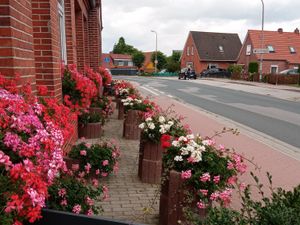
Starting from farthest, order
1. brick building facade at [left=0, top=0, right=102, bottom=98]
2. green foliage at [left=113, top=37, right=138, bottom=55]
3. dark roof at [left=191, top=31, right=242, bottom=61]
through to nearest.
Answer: green foliage at [left=113, top=37, right=138, bottom=55] → dark roof at [left=191, top=31, right=242, bottom=61] → brick building facade at [left=0, top=0, right=102, bottom=98]

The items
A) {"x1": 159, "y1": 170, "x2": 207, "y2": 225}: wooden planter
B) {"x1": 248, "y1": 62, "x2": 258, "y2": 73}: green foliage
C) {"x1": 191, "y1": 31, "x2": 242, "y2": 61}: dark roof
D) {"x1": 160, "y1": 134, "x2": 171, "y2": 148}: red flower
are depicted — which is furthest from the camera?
{"x1": 191, "y1": 31, "x2": 242, "y2": 61}: dark roof

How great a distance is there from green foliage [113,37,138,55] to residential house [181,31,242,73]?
42799mm

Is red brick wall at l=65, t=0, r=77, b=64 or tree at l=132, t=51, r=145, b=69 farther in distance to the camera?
tree at l=132, t=51, r=145, b=69

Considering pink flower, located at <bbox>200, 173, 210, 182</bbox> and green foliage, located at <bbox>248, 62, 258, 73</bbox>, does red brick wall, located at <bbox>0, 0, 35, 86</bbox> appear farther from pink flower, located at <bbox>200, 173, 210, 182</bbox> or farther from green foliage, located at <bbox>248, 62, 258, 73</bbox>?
green foliage, located at <bbox>248, 62, 258, 73</bbox>

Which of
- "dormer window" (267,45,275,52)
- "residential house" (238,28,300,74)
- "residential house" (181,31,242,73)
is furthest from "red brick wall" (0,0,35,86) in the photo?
"residential house" (181,31,242,73)

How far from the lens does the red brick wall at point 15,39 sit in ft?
8.73

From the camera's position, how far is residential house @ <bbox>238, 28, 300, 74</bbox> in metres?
44.7

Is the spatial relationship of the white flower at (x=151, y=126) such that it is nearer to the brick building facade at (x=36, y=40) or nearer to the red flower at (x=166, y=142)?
the red flower at (x=166, y=142)

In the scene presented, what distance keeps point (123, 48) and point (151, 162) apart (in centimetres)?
9820

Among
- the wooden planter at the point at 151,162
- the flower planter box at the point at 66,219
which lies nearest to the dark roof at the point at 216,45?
the wooden planter at the point at 151,162

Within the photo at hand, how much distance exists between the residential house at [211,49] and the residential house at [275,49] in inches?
303

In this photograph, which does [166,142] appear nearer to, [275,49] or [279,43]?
[275,49]

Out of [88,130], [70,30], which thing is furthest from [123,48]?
[88,130]

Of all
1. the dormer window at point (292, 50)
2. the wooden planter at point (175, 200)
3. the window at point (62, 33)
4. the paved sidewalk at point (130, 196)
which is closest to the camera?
the wooden planter at point (175, 200)
